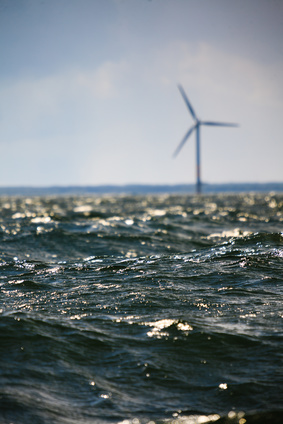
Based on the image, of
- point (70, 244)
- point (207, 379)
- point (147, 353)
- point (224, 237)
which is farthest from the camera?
point (224, 237)

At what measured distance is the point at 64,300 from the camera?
837 cm

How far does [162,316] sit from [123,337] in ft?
3.64

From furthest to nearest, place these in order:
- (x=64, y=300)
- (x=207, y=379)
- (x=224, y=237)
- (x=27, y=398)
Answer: (x=224, y=237) < (x=64, y=300) < (x=207, y=379) < (x=27, y=398)

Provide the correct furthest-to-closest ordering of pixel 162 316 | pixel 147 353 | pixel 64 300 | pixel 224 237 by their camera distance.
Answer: pixel 224 237 < pixel 64 300 < pixel 162 316 < pixel 147 353

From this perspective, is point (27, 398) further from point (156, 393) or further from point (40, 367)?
point (156, 393)

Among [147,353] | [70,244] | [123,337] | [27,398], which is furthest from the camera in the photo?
[70,244]

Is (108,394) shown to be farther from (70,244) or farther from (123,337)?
(70,244)

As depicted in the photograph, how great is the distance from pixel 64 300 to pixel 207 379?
391 cm

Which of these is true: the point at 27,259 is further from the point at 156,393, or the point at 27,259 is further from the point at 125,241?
the point at 156,393

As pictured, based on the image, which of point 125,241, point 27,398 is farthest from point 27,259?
point 27,398

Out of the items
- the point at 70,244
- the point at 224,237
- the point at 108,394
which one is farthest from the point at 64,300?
the point at 224,237

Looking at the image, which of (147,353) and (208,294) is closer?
(147,353)

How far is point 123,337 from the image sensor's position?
6.36 metres

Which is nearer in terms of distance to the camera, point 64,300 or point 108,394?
point 108,394
